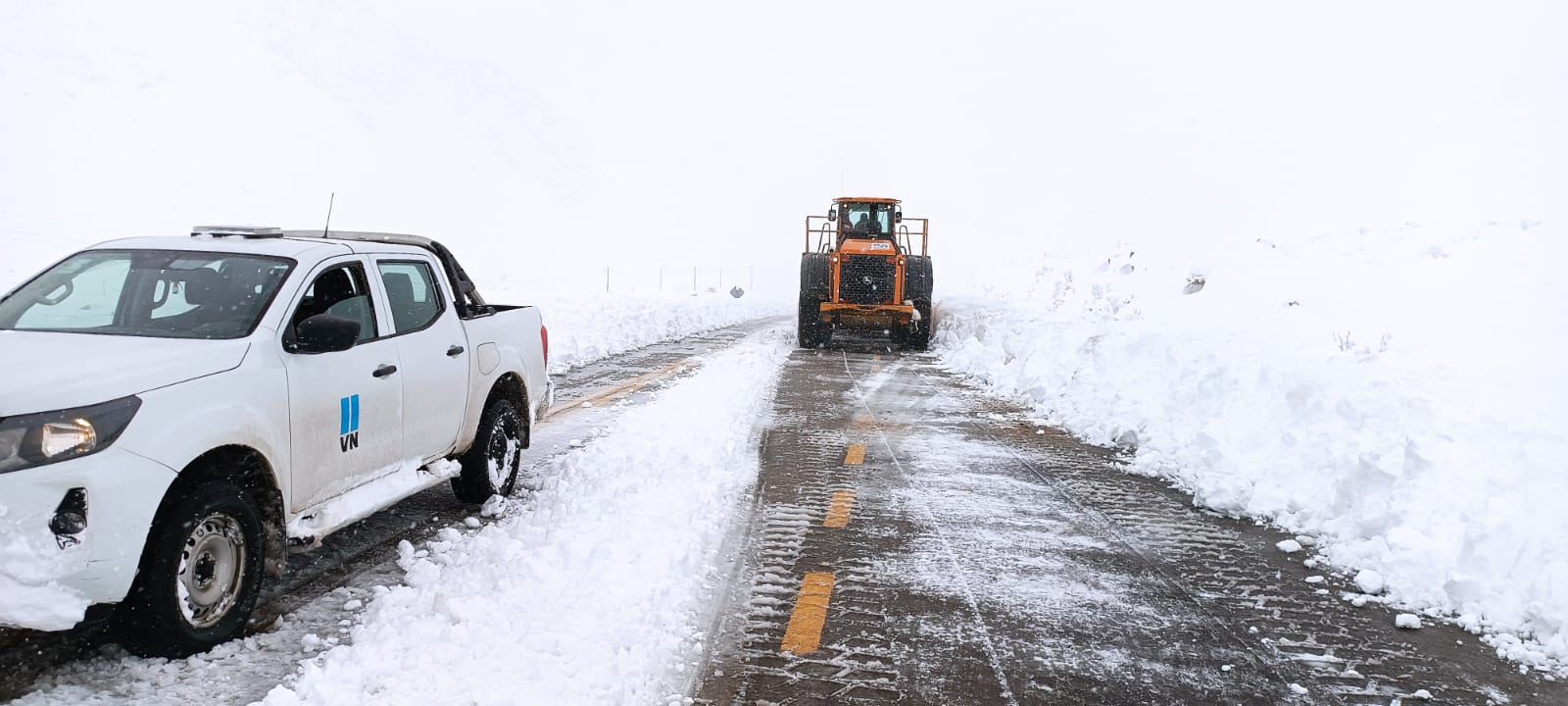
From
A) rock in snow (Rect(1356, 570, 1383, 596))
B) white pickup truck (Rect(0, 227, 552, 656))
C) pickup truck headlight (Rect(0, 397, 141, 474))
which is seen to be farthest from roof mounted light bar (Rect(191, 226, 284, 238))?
rock in snow (Rect(1356, 570, 1383, 596))

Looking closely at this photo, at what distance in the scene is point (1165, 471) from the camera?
8102 mm

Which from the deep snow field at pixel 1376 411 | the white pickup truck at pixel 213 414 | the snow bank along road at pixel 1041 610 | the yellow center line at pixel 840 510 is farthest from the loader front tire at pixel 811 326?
the white pickup truck at pixel 213 414

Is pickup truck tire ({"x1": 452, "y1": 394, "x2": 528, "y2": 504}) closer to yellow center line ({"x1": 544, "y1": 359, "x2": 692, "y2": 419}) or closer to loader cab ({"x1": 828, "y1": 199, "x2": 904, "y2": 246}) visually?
yellow center line ({"x1": 544, "y1": 359, "x2": 692, "y2": 419})

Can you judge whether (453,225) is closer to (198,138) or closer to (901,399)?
(198,138)

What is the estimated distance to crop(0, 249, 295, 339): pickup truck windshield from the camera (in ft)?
15.1

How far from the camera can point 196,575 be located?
4000 mm

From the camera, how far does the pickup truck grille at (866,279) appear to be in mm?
20062

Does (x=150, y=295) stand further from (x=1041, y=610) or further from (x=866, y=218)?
(x=866, y=218)

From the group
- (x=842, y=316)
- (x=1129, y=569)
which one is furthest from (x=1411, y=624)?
(x=842, y=316)

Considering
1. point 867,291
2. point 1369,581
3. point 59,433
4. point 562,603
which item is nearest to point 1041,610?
point 1369,581

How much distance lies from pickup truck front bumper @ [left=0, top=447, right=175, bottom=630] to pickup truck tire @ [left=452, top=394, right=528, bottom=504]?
278 cm

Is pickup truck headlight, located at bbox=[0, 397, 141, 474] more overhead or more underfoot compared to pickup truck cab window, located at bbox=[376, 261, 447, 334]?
more underfoot

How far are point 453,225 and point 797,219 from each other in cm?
4684

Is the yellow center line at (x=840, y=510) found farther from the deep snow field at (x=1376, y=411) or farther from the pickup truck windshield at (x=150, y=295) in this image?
the pickup truck windshield at (x=150, y=295)
